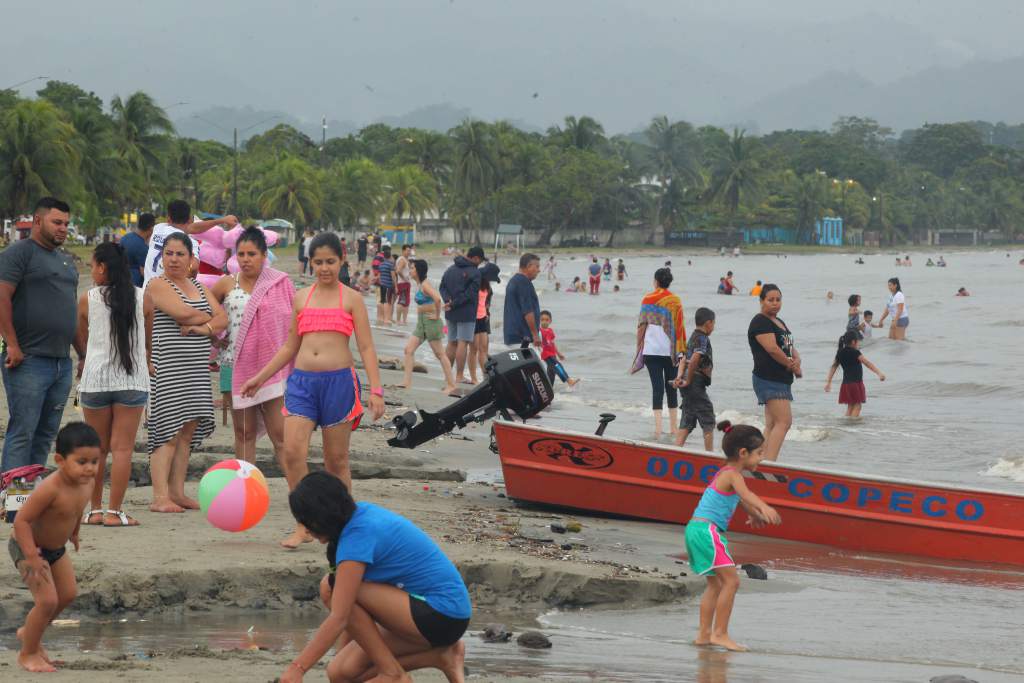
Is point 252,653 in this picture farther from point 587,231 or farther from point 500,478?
point 587,231

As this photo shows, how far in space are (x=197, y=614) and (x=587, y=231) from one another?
122m

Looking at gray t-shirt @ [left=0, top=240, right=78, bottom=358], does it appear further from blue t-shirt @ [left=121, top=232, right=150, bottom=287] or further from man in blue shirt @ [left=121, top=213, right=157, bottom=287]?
blue t-shirt @ [left=121, top=232, right=150, bottom=287]

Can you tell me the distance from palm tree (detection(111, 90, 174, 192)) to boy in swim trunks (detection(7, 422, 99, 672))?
74.4m

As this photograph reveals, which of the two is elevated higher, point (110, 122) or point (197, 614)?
point (110, 122)

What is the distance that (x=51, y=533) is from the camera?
5168mm

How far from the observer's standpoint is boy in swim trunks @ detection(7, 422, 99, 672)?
501 centimetres

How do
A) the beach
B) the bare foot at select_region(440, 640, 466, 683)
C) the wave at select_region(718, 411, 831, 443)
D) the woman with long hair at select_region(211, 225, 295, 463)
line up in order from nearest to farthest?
1. the bare foot at select_region(440, 640, 466, 683)
2. the beach
3. the woman with long hair at select_region(211, 225, 295, 463)
4. the wave at select_region(718, 411, 831, 443)

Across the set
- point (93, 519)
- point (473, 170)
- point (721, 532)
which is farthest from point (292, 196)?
point (721, 532)

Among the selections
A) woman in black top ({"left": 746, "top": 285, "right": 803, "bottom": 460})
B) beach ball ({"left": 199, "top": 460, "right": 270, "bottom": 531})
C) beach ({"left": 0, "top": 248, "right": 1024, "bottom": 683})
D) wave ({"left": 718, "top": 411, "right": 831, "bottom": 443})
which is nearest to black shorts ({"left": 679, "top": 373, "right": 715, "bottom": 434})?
woman in black top ({"left": 746, "top": 285, "right": 803, "bottom": 460})

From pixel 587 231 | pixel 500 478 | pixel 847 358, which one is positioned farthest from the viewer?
pixel 587 231

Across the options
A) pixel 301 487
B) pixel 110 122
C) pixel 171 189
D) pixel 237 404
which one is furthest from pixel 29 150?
pixel 301 487

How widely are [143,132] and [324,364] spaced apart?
7608cm

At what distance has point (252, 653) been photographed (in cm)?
561

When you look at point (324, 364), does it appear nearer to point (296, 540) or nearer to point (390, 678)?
point (296, 540)
